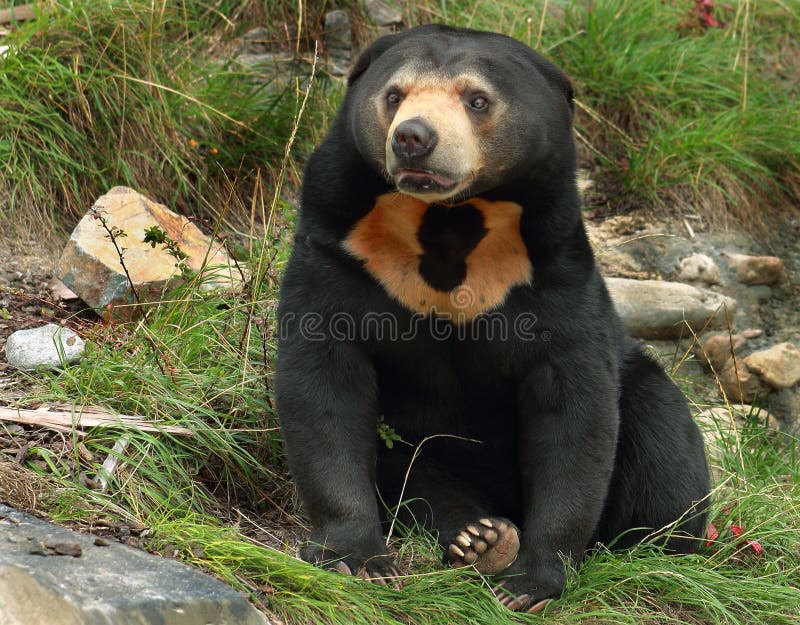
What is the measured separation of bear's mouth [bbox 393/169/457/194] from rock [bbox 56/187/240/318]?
197 cm

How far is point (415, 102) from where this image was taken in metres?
3.39

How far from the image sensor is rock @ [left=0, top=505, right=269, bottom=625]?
8.99 feet

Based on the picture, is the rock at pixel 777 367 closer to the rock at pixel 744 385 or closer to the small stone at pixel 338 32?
the rock at pixel 744 385

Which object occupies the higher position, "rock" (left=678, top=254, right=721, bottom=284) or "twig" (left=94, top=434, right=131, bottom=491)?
"twig" (left=94, top=434, right=131, bottom=491)

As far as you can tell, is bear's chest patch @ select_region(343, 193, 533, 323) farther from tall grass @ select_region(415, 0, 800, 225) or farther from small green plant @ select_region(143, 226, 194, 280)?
tall grass @ select_region(415, 0, 800, 225)

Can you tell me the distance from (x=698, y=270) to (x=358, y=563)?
4.26 metres

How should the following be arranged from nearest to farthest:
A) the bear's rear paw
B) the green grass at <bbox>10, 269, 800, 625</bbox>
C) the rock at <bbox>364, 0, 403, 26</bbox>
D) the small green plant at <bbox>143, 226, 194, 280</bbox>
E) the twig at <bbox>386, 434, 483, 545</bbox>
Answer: the green grass at <bbox>10, 269, 800, 625</bbox>
the bear's rear paw
the twig at <bbox>386, 434, 483, 545</bbox>
the small green plant at <bbox>143, 226, 194, 280</bbox>
the rock at <bbox>364, 0, 403, 26</bbox>

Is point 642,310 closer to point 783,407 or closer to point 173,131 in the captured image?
point 783,407

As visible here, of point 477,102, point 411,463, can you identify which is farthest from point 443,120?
point 411,463

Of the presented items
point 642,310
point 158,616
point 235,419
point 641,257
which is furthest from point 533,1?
point 158,616

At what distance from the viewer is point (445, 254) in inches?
147

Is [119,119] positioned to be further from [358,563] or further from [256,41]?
[358,563]

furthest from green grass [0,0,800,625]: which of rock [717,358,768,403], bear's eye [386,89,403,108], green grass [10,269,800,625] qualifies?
bear's eye [386,89,403,108]

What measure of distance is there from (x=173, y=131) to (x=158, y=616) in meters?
3.93
